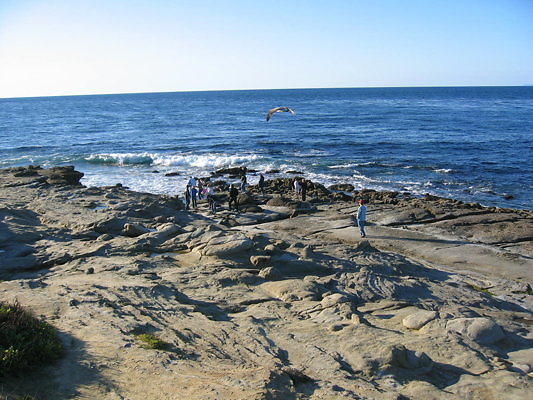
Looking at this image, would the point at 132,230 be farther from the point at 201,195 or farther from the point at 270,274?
the point at 201,195

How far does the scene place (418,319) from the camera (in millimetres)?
10242

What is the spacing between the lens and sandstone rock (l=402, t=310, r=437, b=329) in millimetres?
10094

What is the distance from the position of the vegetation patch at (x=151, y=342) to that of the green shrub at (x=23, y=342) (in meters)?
1.42

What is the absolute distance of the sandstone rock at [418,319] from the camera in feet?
33.1

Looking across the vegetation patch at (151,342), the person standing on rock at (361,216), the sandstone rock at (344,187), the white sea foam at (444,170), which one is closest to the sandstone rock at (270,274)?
the vegetation patch at (151,342)

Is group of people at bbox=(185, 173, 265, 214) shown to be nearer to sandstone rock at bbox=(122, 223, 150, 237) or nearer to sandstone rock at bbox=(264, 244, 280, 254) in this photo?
sandstone rock at bbox=(122, 223, 150, 237)

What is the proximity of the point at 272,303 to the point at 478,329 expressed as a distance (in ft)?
15.3

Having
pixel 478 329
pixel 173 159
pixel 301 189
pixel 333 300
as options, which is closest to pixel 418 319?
pixel 478 329

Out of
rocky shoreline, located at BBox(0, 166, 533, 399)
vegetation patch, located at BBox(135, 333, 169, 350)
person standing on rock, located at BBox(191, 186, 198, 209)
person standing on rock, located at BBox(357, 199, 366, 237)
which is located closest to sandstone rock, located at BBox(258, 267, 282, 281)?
rocky shoreline, located at BBox(0, 166, 533, 399)

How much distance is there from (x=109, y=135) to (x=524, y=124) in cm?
5695

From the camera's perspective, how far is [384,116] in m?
76.1

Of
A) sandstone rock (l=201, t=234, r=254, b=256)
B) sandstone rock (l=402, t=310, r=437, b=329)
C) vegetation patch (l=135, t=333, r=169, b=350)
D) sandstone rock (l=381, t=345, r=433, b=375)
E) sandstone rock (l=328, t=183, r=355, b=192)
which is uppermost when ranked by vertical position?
sandstone rock (l=201, t=234, r=254, b=256)

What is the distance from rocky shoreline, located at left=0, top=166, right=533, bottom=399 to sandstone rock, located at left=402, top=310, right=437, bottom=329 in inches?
1.4

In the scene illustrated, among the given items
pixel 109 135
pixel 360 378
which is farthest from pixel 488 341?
pixel 109 135
